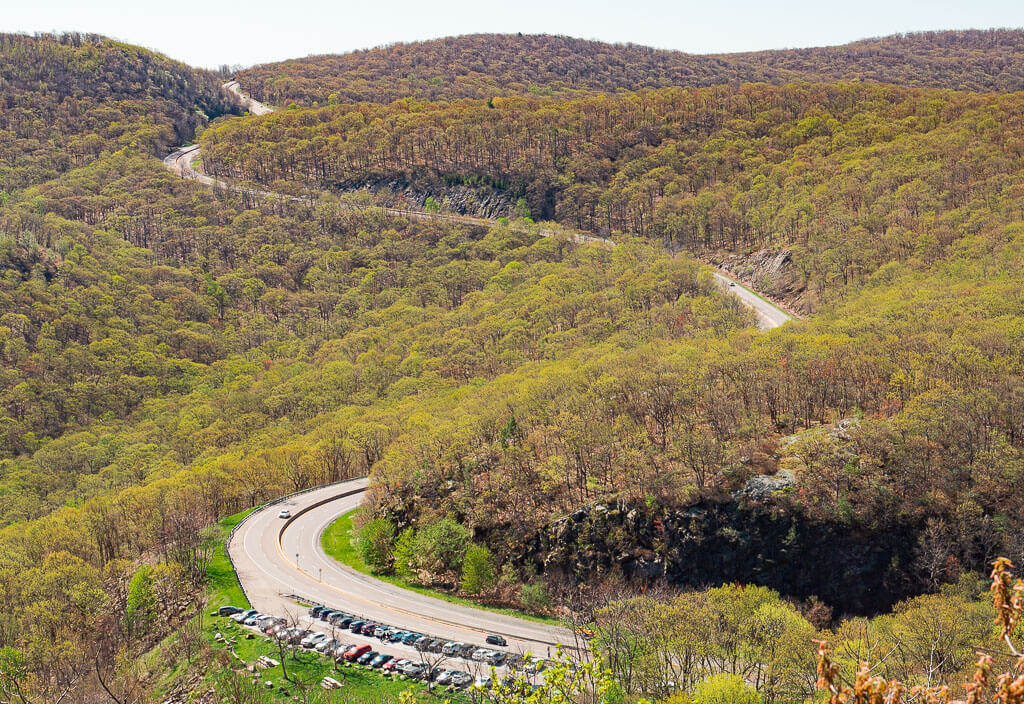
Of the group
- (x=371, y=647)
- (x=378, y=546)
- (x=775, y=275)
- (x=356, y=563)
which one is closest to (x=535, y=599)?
(x=371, y=647)

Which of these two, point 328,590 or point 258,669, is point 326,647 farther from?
point 328,590

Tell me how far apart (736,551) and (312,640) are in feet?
125

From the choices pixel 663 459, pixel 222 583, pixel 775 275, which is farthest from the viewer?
pixel 775 275

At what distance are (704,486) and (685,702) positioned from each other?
98.0 ft

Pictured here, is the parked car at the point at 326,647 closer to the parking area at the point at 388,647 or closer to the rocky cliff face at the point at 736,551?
the parking area at the point at 388,647

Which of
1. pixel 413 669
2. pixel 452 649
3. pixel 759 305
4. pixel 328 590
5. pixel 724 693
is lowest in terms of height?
pixel 328 590

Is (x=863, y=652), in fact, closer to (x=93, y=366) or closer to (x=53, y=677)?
(x=53, y=677)

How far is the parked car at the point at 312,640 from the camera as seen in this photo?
59.3 metres

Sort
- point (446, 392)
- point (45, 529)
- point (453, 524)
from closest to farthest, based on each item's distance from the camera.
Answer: point (453, 524) < point (45, 529) < point (446, 392)

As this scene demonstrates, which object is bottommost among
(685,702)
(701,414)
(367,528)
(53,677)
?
(53,677)

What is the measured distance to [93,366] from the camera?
16638 centimetres

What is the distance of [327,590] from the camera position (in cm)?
7019

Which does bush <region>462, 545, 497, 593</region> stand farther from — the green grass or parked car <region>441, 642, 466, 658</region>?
the green grass

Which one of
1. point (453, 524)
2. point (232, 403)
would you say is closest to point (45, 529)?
point (453, 524)
